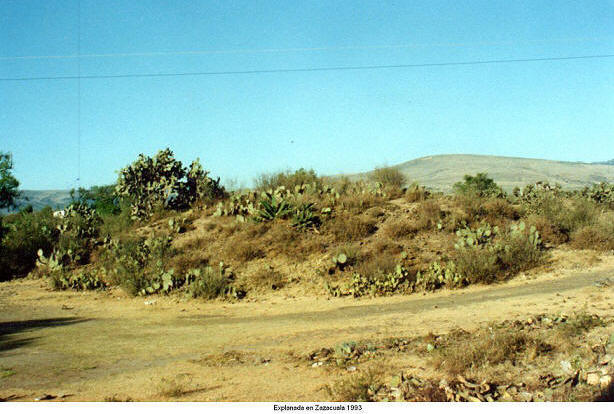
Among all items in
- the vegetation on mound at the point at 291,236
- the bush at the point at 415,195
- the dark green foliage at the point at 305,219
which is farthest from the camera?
the bush at the point at 415,195

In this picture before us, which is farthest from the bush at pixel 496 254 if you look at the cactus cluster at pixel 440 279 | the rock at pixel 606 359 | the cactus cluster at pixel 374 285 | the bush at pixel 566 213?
the rock at pixel 606 359

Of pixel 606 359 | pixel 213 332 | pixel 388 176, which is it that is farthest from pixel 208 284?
pixel 388 176

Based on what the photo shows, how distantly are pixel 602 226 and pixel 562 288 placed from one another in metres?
5.12

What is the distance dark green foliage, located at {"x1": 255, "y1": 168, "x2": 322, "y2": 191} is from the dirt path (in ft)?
27.1

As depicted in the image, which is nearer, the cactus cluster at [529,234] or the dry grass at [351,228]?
the cactus cluster at [529,234]

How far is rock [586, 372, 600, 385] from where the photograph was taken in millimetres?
4906

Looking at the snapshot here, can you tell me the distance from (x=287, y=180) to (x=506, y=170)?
5721 centimetres

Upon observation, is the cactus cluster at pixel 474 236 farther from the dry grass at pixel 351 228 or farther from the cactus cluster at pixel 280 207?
the cactus cluster at pixel 280 207

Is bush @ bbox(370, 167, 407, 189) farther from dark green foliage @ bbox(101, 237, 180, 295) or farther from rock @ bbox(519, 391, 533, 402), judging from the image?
rock @ bbox(519, 391, 533, 402)

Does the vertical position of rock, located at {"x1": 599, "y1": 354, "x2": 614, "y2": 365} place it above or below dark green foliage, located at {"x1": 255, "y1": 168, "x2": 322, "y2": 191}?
below

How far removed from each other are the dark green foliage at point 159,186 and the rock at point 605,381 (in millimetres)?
15369

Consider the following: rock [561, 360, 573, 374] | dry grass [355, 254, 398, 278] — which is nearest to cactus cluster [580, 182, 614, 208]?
dry grass [355, 254, 398, 278]

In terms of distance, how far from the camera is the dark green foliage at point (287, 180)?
19328 millimetres

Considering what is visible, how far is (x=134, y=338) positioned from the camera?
27.8ft
